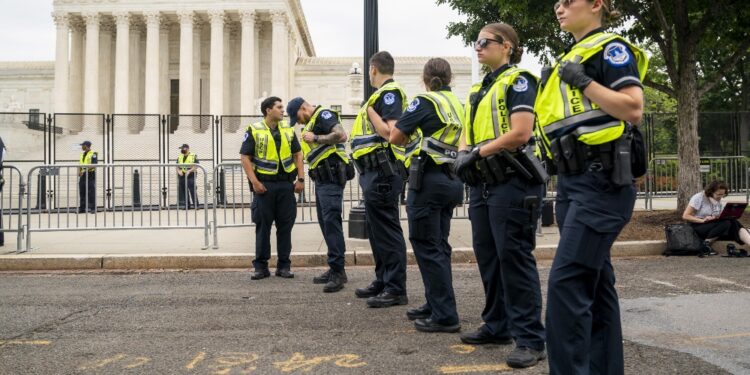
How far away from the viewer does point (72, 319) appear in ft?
16.2

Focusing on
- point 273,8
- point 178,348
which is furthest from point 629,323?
point 273,8

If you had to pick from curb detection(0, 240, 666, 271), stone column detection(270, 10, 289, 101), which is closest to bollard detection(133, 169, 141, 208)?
curb detection(0, 240, 666, 271)

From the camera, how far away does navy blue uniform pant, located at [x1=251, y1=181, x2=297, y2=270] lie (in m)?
7.02

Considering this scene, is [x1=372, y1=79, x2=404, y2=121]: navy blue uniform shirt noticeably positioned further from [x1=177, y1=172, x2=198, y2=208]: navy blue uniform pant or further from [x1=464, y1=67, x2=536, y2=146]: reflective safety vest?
[x1=177, y1=172, x2=198, y2=208]: navy blue uniform pant

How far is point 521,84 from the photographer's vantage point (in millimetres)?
3600

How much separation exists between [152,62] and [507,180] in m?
51.4

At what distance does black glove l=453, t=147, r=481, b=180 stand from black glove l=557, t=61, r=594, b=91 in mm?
940

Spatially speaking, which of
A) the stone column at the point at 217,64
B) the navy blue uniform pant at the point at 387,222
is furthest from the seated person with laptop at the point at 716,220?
the stone column at the point at 217,64

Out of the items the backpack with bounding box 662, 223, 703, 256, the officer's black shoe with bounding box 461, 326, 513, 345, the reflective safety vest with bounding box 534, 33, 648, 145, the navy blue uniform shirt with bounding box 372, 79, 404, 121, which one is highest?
the navy blue uniform shirt with bounding box 372, 79, 404, 121

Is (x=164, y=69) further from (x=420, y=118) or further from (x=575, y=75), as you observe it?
(x=575, y=75)

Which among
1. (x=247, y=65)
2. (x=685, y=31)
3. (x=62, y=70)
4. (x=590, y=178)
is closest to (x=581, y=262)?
(x=590, y=178)

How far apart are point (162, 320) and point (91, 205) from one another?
6.05m

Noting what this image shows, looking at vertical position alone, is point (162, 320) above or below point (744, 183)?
below

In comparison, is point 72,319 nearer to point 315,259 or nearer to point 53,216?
point 315,259
